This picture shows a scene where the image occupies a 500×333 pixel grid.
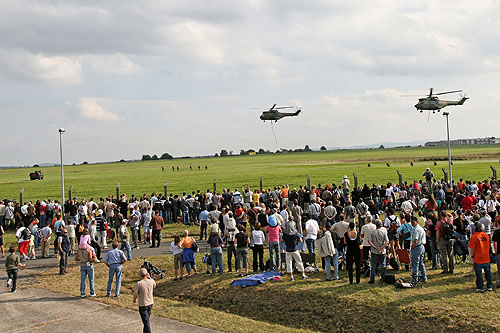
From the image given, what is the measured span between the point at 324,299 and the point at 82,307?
6.26 metres

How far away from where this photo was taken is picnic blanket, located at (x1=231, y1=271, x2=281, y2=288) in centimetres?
1319

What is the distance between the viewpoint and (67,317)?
11242 millimetres

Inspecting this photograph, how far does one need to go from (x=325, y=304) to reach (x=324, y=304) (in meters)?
0.03

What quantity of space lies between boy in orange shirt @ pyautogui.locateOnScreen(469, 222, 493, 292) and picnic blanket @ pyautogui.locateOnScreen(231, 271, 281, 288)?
5.32 metres

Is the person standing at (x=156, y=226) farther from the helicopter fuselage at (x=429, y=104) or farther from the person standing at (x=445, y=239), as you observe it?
the helicopter fuselage at (x=429, y=104)

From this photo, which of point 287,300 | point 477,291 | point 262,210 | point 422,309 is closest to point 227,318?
point 287,300

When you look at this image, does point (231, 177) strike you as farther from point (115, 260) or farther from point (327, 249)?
point (327, 249)

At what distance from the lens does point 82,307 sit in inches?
472

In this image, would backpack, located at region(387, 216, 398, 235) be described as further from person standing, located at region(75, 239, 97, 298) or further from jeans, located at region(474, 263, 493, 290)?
person standing, located at region(75, 239, 97, 298)

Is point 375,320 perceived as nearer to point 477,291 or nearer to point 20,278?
point 477,291

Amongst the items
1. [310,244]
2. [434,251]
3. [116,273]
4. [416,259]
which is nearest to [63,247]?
[116,273]

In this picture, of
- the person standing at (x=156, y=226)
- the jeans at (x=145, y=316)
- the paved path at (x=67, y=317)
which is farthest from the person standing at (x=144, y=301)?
the person standing at (x=156, y=226)

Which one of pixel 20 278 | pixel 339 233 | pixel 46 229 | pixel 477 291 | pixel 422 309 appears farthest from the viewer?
pixel 46 229

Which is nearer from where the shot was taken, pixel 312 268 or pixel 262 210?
pixel 312 268
